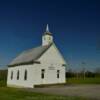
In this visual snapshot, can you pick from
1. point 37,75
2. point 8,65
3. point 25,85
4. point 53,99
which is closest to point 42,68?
point 37,75

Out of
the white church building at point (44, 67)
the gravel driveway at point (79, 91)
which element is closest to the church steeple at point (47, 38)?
the white church building at point (44, 67)

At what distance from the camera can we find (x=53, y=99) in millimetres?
16125

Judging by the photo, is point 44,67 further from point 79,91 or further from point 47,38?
point 79,91

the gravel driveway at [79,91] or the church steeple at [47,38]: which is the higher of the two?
the church steeple at [47,38]

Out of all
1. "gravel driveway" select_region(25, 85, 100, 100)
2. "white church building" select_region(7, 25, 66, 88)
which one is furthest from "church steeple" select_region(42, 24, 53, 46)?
"gravel driveway" select_region(25, 85, 100, 100)

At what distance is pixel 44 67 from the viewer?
3709cm

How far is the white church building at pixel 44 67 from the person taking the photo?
3609 centimetres

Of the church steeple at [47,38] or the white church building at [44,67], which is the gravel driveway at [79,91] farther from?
the church steeple at [47,38]

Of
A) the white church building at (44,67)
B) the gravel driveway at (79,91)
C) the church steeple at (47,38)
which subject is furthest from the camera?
the church steeple at (47,38)

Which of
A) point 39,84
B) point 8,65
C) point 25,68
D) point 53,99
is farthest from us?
point 8,65

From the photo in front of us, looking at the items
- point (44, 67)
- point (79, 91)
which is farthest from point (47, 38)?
point (79, 91)

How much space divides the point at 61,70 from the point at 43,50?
484 centimetres

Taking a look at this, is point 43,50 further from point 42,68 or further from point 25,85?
point 25,85

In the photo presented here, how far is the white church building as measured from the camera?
36.1m
